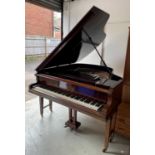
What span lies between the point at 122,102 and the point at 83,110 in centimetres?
80

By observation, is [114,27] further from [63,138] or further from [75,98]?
[63,138]

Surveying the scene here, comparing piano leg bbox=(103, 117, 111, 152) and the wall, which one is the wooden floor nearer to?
piano leg bbox=(103, 117, 111, 152)

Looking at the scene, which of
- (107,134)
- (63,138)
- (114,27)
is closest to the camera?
(107,134)

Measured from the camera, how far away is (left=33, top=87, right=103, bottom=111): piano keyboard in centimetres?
192

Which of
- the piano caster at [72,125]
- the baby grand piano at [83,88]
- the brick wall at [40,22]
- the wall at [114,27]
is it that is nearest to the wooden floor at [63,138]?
the piano caster at [72,125]

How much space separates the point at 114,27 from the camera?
3639 mm

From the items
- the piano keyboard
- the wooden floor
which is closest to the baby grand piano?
the piano keyboard

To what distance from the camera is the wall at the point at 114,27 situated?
3471mm

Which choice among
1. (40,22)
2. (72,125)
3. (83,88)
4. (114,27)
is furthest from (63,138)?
(40,22)

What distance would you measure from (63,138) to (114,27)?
2760mm

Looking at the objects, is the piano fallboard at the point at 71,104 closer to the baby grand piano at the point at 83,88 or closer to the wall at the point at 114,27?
the baby grand piano at the point at 83,88
